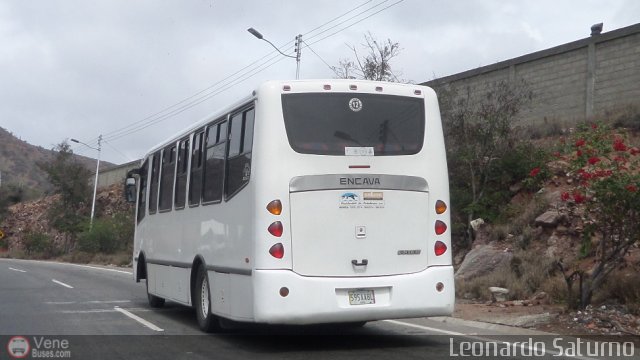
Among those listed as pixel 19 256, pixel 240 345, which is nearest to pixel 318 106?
pixel 240 345

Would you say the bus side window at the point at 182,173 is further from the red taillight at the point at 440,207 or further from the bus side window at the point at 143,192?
the red taillight at the point at 440,207

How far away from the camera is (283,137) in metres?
9.83

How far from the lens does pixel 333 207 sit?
388 inches

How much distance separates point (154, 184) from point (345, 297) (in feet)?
23.0

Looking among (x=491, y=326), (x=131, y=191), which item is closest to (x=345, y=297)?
(x=491, y=326)

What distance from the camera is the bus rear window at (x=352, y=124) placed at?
9969 millimetres

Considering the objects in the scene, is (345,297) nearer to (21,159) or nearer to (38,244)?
(38,244)

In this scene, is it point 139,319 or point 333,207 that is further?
point 139,319

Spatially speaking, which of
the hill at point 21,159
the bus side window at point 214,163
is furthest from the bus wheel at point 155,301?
the hill at point 21,159

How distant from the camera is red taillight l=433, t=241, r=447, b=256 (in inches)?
403

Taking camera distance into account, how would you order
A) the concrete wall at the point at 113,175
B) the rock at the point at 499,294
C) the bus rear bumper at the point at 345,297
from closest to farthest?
the bus rear bumper at the point at 345,297
the rock at the point at 499,294
the concrete wall at the point at 113,175

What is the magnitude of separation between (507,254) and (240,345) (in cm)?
814

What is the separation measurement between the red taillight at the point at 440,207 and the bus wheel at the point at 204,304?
11.8 ft

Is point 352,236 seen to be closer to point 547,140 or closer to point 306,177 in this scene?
point 306,177
